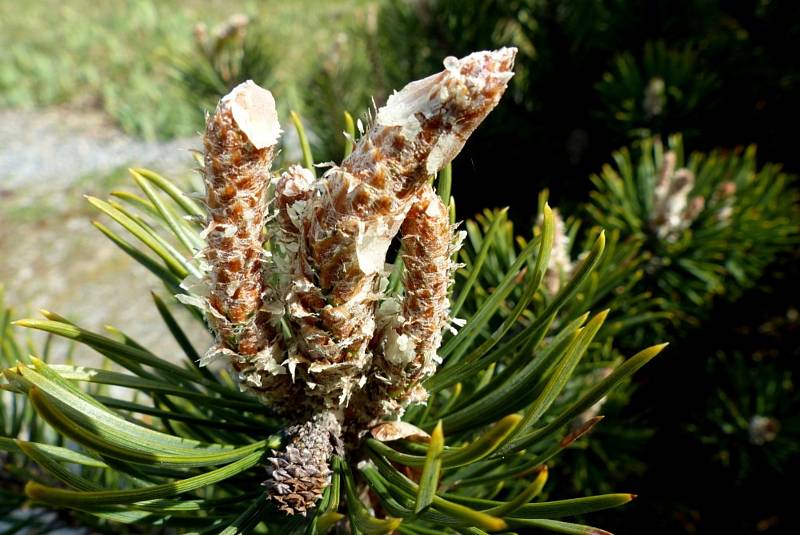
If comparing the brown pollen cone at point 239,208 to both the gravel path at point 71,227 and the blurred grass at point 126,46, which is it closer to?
the gravel path at point 71,227

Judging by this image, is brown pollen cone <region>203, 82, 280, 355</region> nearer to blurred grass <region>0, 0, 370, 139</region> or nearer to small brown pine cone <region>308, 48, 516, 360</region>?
small brown pine cone <region>308, 48, 516, 360</region>

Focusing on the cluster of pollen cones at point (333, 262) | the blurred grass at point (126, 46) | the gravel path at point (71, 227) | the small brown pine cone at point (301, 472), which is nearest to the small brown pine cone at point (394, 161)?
the cluster of pollen cones at point (333, 262)

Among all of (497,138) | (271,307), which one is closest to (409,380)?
(271,307)

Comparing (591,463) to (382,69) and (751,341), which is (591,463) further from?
(382,69)

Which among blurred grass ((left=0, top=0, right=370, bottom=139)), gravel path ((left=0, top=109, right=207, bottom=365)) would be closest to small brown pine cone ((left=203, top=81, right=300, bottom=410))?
gravel path ((left=0, top=109, right=207, bottom=365))

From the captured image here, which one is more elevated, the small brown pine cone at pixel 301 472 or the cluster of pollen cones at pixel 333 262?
the cluster of pollen cones at pixel 333 262

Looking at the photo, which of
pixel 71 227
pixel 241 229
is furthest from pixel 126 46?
pixel 241 229

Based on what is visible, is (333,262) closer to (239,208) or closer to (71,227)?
(239,208)
